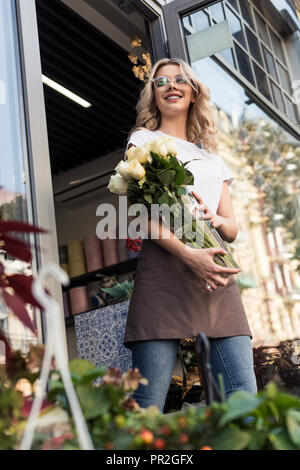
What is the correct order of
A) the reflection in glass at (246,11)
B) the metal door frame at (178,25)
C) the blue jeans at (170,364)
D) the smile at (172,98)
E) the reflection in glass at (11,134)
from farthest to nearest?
1. the reflection in glass at (246,11)
2. the metal door frame at (178,25)
3. the smile at (172,98)
4. the reflection in glass at (11,134)
5. the blue jeans at (170,364)

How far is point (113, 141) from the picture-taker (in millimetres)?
4766

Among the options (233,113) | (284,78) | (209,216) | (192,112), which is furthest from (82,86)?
(209,216)

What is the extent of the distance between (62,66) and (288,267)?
1.96 meters

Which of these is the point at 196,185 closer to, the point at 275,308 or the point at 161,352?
the point at 161,352

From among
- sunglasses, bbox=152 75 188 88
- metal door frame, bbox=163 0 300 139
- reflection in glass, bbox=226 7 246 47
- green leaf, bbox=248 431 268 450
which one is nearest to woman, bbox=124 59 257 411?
sunglasses, bbox=152 75 188 88

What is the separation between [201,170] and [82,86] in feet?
7.81

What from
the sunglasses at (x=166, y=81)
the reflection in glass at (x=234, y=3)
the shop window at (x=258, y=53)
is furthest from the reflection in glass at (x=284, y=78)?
→ the sunglasses at (x=166, y=81)

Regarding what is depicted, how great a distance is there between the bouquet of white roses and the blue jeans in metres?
0.25

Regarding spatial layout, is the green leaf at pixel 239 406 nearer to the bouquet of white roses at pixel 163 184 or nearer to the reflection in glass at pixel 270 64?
the bouquet of white roses at pixel 163 184

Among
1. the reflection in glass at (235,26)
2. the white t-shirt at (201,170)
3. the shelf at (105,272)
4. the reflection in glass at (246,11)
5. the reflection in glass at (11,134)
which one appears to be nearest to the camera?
the reflection in glass at (11,134)

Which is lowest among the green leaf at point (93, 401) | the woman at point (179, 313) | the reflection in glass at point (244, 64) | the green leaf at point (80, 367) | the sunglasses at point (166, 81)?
the green leaf at point (93, 401)

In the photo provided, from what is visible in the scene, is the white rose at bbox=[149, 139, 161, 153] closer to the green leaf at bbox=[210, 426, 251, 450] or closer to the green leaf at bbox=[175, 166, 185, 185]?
the green leaf at bbox=[175, 166, 185, 185]

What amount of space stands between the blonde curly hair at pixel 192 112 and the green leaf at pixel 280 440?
1.41 metres

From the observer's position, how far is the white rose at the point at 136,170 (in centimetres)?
154
